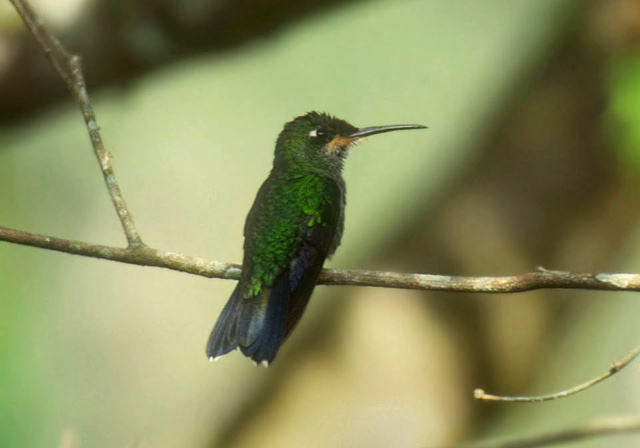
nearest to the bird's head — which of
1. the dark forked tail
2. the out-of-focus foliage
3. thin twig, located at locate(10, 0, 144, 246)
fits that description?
the dark forked tail

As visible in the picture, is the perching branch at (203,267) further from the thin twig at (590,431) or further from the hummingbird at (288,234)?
the thin twig at (590,431)

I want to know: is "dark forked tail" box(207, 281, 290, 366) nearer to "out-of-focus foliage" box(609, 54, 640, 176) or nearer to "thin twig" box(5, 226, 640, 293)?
"thin twig" box(5, 226, 640, 293)

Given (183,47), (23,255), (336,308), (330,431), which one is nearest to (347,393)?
(330,431)

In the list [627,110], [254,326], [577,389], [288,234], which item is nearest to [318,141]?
[288,234]

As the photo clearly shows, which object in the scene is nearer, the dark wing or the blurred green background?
the dark wing

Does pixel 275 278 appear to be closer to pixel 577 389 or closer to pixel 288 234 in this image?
pixel 288 234

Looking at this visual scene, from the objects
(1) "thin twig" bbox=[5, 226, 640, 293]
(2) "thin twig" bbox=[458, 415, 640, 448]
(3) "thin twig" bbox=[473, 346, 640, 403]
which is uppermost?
(1) "thin twig" bbox=[5, 226, 640, 293]
